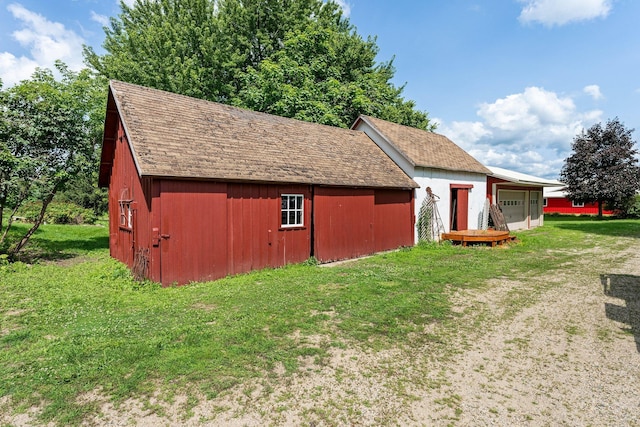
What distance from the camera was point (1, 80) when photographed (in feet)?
34.9

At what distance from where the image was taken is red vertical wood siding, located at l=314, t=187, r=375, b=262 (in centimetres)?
1128

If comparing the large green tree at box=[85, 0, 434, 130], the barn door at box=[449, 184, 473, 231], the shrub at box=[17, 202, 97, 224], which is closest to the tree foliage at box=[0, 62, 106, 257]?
the large green tree at box=[85, 0, 434, 130]

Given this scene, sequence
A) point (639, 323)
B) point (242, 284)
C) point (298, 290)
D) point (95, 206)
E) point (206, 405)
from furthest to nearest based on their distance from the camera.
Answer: point (95, 206) < point (242, 284) < point (298, 290) < point (639, 323) < point (206, 405)

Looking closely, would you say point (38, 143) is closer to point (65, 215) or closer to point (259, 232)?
point (259, 232)

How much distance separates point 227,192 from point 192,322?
408 cm

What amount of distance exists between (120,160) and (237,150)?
374 cm

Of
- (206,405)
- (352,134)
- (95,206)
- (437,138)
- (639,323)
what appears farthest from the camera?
(95,206)

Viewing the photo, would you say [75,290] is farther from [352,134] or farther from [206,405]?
[352,134]

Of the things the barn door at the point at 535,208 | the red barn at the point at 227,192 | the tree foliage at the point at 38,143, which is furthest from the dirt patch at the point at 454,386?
the barn door at the point at 535,208

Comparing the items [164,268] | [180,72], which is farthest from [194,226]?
[180,72]

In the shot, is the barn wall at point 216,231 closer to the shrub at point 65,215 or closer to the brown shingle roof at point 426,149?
the brown shingle roof at point 426,149

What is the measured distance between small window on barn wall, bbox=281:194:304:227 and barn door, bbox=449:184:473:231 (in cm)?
924

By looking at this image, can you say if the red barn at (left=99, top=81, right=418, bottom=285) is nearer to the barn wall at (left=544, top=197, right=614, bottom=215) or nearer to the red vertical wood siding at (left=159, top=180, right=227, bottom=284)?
the red vertical wood siding at (left=159, top=180, right=227, bottom=284)

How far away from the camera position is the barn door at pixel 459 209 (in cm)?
1709
